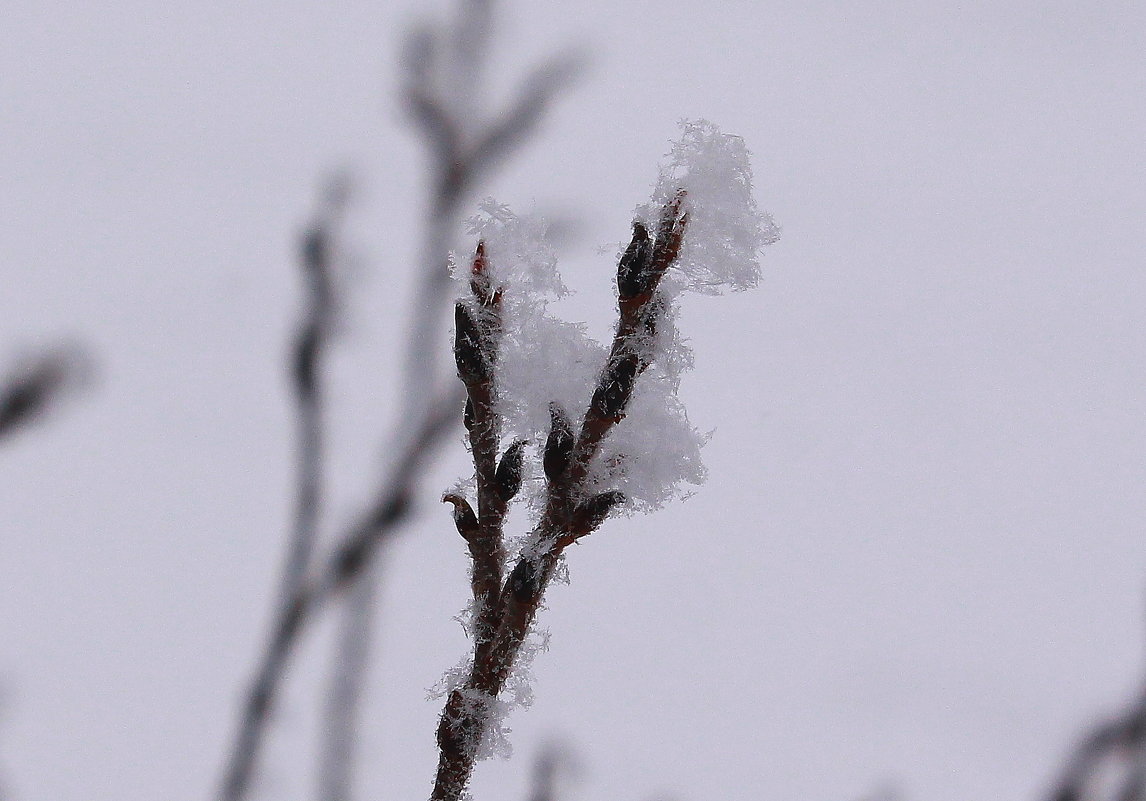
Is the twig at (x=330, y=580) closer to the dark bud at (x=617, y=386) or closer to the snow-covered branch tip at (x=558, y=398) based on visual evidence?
the snow-covered branch tip at (x=558, y=398)

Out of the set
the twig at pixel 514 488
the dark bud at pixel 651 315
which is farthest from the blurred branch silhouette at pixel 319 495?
the dark bud at pixel 651 315

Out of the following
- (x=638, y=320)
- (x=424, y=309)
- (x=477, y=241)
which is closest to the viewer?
(x=638, y=320)

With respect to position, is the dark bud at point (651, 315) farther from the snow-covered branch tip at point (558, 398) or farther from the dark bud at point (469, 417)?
the dark bud at point (469, 417)

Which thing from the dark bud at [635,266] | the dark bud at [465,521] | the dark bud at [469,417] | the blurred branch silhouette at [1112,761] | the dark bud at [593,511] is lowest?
the blurred branch silhouette at [1112,761]

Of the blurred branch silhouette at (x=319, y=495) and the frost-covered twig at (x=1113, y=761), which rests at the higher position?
the blurred branch silhouette at (x=319, y=495)

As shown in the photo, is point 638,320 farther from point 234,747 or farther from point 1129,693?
Result: point 1129,693

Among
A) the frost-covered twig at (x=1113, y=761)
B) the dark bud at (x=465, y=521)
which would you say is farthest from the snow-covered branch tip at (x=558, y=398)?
the frost-covered twig at (x=1113, y=761)

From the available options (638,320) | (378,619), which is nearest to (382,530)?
(378,619)
